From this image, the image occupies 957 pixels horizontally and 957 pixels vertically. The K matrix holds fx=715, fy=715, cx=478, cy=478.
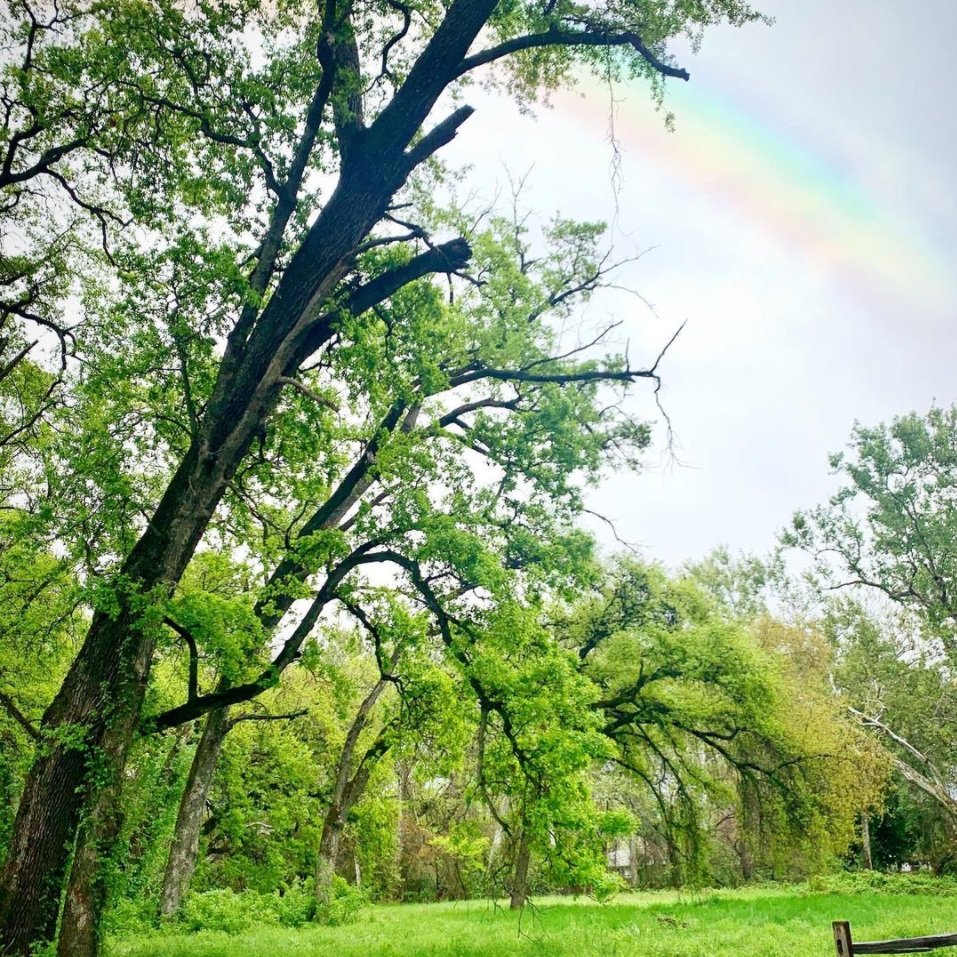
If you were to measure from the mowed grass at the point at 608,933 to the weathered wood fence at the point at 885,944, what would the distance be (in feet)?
17.9

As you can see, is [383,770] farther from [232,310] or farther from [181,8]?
[181,8]

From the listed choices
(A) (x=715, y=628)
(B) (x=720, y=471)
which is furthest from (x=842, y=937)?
(B) (x=720, y=471)

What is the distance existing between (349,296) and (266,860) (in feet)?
77.4

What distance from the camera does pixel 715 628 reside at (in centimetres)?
2047

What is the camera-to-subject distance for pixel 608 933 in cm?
1428

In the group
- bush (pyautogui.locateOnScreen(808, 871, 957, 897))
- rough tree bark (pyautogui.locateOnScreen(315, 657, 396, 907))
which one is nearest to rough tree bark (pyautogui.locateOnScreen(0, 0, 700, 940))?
rough tree bark (pyautogui.locateOnScreen(315, 657, 396, 907))

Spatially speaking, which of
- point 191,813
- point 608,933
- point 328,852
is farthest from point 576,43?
point 328,852

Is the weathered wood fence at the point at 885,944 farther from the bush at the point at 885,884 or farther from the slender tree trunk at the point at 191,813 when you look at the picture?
the bush at the point at 885,884

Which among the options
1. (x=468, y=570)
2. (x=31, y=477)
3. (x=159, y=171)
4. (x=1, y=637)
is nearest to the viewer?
(x=468, y=570)

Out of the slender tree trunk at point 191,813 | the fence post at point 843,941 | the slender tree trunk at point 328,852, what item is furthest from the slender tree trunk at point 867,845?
the fence post at point 843,941

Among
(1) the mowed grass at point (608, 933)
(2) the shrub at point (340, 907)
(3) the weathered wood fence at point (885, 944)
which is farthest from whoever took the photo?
(2) the shrub at point (340, 907)

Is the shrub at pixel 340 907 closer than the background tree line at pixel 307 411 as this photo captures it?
No

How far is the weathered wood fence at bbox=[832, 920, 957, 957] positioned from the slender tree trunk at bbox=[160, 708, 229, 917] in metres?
13.7

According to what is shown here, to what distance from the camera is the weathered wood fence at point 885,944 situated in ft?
19.6
